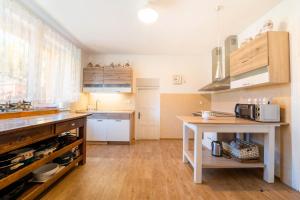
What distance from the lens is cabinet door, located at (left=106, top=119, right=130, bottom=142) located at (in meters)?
4.64

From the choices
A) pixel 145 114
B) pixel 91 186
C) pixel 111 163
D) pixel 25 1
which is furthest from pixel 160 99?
pixel 25 1

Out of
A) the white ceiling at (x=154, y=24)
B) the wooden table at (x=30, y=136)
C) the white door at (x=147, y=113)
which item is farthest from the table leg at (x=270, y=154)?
the white door at (x=147, y=113)

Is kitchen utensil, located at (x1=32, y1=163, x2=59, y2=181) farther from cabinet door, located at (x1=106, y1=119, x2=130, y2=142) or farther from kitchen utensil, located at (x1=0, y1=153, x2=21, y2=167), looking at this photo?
cabinet door, located at (x1=106, y1=119, x2=130, y2=142)

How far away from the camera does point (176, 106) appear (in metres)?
5.43

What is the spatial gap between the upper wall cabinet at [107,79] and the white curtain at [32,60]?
712 millimetres

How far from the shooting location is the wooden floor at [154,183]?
2102 mm

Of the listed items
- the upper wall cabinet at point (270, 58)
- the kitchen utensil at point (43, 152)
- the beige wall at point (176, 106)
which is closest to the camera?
the kitchen utensil at point (43, 152)

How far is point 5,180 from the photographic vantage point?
1.46 meters

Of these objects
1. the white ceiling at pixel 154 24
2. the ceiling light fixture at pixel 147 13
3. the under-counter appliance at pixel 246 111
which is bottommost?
the under-counter appliance at pixel 246 111

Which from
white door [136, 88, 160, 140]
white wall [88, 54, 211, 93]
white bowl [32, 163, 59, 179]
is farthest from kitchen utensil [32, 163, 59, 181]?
white wall [88, 54, 211, 93]

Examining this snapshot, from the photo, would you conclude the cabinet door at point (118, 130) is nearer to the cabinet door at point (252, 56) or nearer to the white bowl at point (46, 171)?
the white bowl at point (46, 171)

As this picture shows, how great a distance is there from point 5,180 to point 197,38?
403cm

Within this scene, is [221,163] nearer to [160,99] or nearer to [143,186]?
[143,186]

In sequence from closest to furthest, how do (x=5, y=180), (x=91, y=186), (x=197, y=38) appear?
(x=5, y=180), (x=91, y=186), (x=197, y=38)
